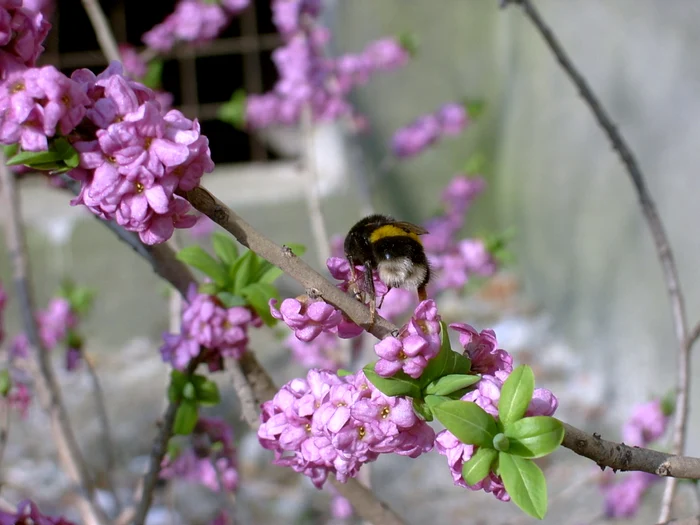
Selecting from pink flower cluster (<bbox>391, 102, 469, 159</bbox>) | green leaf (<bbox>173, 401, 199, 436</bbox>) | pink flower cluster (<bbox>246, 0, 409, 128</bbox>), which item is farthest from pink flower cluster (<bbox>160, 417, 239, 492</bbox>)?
pink flower cluster (<bbox>391, 102, 469, 159</bbox>)

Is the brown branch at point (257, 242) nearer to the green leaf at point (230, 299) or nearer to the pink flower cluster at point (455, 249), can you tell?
the green leaf at point (230, 299)

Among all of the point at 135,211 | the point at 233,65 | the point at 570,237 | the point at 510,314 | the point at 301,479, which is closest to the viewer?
the point at 135,211

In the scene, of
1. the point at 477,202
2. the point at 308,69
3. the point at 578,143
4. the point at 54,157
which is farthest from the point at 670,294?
the point at 477,202

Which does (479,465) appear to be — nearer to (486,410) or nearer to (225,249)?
(486,410)

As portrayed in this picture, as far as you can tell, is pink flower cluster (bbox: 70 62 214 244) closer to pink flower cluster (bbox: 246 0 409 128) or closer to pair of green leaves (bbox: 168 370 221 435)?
pair of green leaves (bbox: 168 370 221 435)

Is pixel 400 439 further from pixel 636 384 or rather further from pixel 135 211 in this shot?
pixel 636 384

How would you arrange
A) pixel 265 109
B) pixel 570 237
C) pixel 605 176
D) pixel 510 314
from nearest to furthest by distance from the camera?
1. pixel 265 109
2. pixel 605 176
3. pixel 570 237
4. pixel 510 314

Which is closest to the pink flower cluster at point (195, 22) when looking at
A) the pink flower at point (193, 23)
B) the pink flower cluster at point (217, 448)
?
the pink flower at point (193, 23)

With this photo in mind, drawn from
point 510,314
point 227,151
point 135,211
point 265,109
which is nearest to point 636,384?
point 510,314
